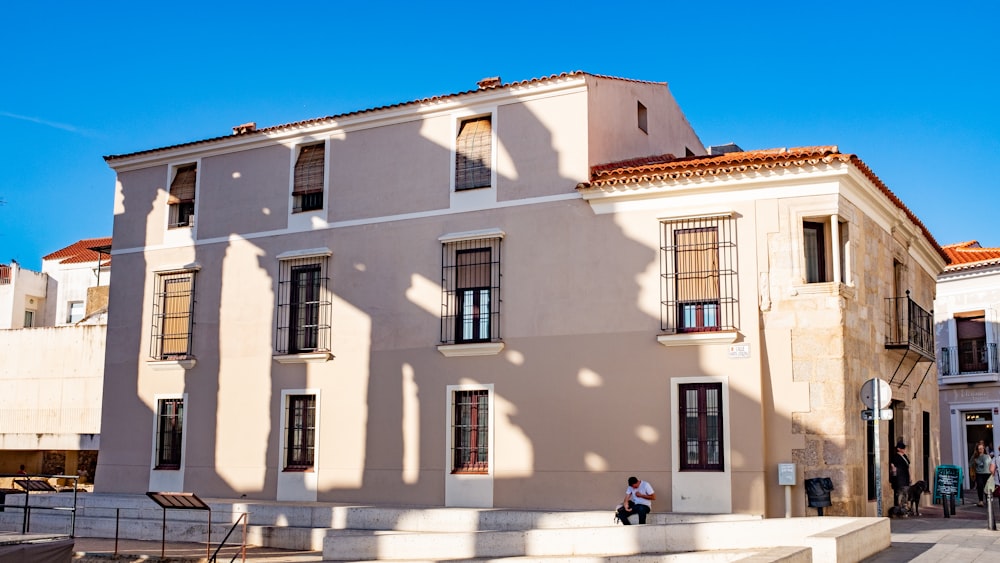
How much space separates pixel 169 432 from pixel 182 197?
5.58 meters

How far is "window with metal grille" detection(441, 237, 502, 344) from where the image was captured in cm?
2050

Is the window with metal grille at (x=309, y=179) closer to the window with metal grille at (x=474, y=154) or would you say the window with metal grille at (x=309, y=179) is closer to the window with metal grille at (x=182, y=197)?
the window with metal grille at (x=182, y=197)

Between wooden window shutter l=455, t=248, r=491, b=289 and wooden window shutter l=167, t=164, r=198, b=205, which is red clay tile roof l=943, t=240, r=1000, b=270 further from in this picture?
wooden window shutter l=167, t=164, r=198, b=205

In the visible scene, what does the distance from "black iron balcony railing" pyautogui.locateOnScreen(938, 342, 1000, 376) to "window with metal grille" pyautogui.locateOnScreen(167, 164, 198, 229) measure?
2410cm

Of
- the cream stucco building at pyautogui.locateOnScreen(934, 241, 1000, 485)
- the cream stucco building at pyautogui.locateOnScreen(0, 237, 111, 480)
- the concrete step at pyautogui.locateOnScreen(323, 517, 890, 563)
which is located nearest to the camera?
the concrete step at pyautogui.locateOnScreen(323, 517, 890, 563)

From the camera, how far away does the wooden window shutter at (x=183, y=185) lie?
24.9m

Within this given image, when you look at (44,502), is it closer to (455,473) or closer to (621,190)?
(455,473)

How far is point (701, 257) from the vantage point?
18625 millimetres

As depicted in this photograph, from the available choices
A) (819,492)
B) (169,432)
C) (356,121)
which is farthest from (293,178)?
(819,492)

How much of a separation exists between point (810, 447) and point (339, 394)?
9.63 meters

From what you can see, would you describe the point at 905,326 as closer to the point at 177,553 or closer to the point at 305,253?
the point at 305,253

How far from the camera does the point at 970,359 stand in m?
33.6

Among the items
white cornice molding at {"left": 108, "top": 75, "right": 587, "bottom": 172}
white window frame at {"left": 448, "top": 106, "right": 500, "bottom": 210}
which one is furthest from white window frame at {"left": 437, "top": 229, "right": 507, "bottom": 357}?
white cornice molding at {"left": 108, "top": 75, "right": 587, "bottom": 172}

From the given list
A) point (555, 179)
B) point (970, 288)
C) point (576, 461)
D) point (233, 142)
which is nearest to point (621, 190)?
point (555, 179)
